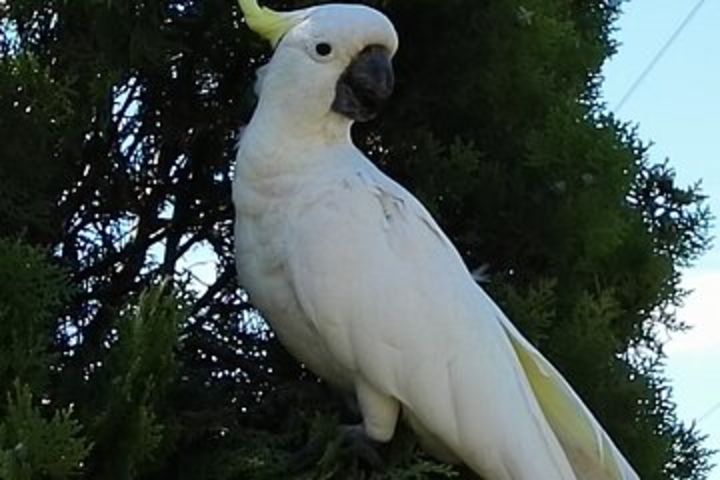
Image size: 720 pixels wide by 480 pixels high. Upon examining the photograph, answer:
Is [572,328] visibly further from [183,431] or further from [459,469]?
[183,431]

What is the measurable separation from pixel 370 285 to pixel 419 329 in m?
0.07

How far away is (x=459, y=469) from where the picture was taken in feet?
5.00

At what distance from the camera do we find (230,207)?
5.82 ft

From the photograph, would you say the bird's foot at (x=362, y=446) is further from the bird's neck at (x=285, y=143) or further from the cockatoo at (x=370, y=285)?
the bird's neck at (x=285, y=143)

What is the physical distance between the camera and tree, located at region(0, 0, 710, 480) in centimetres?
151

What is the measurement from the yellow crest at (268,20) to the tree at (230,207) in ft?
0.36

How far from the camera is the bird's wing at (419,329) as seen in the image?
1450 millimetres

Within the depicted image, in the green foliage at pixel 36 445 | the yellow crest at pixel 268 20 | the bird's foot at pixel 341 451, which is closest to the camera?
the green foliage at pixel 36 445

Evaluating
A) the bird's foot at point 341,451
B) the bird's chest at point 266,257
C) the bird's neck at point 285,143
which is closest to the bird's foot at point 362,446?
the bird's foot at point 341,451

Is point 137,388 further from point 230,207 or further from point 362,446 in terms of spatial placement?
point 230,207

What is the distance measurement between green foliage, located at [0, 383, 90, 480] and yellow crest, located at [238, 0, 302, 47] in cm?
51

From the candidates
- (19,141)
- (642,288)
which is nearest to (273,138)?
(19,141)

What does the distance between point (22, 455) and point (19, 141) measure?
1.32 ft

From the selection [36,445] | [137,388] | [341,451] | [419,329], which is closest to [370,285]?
[419,329]
